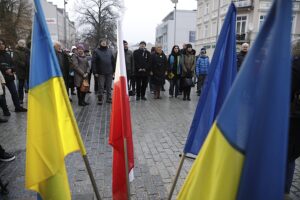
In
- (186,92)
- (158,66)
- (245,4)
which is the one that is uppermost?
(245,4)

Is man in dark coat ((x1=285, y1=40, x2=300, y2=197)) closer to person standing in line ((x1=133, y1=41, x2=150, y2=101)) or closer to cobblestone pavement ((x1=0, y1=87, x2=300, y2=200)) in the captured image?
cobblestone pavement ((x1=0, y1=87, x2=300, y2=200))

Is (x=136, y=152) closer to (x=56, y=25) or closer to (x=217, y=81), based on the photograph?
(x=217, y=81)

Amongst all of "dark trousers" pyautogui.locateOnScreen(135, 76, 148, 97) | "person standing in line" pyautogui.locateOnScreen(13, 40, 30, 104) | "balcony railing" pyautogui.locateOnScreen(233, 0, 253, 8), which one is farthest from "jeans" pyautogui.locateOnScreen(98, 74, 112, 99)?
"balcony railing" pyautogui.locateOnScreen(233, 0, 253, 8)

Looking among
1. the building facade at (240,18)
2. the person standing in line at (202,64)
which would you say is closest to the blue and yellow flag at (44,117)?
the person standing in line at (202,64)

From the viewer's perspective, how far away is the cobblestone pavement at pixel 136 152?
3643 millimetres

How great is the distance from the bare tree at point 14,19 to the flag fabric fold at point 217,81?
1461 inches

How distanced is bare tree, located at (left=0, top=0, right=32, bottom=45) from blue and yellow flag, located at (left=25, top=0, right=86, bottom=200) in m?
36.8

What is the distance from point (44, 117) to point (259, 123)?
1.51m

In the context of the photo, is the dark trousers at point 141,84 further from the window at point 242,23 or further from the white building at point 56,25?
the window at point 242,23

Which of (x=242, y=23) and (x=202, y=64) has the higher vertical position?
(x=242, y=23)

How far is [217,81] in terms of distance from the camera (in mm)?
2518

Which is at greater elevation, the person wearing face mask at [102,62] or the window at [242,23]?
the window at [242,23]

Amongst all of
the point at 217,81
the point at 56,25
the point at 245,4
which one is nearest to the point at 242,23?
the point at 245,4

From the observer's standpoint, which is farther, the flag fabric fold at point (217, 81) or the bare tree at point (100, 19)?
the bare tree at point (100, 19)
